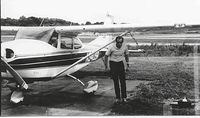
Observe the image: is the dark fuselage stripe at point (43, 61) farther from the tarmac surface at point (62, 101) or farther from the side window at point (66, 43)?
the tarmac surface at point (62, 101)

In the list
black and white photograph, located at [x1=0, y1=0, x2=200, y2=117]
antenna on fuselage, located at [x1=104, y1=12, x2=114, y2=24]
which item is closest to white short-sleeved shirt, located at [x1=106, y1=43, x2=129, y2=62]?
black and white photograph, located at [x1=0, y1=0, x2=200, y2=117]

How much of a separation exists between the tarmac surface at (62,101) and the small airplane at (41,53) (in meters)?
0.35

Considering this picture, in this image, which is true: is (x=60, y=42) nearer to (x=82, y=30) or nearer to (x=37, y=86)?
(x=82, y=30)

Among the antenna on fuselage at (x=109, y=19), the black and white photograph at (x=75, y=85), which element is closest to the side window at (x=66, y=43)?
the black and white photograph at (x=75, y=85)

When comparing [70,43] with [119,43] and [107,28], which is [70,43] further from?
[119,43]

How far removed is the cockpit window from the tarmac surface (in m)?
1.28

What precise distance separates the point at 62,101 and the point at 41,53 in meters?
1.29

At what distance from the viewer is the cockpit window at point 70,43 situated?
798 cm

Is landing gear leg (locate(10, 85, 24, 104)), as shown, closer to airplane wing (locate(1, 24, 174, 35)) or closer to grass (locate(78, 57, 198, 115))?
airplane wing (locate(1, 24, 174, 35))

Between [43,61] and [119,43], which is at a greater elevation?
[119,43]

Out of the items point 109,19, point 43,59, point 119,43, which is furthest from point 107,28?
point 109,19

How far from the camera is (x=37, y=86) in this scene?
9203 mm

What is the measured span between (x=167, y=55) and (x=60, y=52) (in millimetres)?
11358

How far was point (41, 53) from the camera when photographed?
695 centimetres
